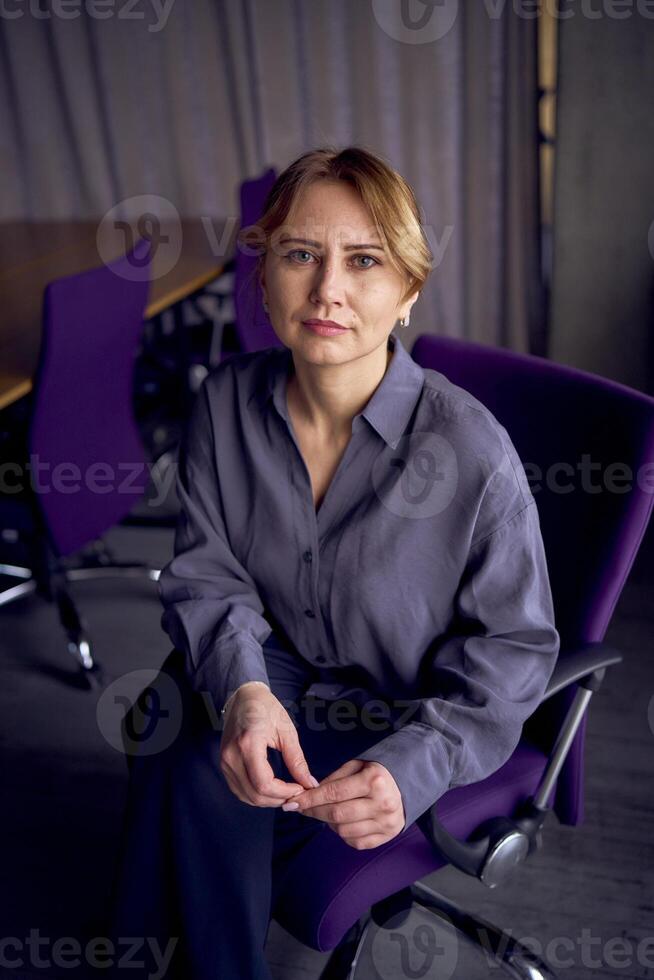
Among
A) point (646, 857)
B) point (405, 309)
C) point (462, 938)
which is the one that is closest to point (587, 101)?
point (405, 309)

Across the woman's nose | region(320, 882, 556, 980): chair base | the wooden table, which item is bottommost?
region(320, 882, 556, 980): chair base

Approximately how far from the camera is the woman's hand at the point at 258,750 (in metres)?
1.15

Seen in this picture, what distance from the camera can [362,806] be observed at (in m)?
1.10

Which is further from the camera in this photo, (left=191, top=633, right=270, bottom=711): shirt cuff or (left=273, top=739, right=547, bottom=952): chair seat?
(left=191, top=633, right=270, bottom=711): shirt cuff

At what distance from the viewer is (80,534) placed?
2.18 meters

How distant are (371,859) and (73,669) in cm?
145

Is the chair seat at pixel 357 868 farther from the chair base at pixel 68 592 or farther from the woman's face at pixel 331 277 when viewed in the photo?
the chair base at pixel 68 592

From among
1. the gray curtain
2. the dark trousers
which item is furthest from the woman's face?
the gray curtain

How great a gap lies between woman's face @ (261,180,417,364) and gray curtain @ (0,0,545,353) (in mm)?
2871

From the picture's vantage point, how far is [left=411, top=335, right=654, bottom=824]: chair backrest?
4.04 feet

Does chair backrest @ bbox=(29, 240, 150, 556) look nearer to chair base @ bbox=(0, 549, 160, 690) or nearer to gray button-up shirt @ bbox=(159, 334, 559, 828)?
chair base @ bbox=(0, 549, 160, 690)

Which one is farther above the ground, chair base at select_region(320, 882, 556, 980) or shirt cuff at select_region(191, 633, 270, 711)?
shirt cuff at select_region(191, 633, 270, 711)

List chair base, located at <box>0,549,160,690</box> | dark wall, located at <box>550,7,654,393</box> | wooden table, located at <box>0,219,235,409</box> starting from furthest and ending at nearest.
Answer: dark wall, located at <box>550,7,654,393</box> < chair base, located at <box>0,549,160,690</box> < wooden table, located at <box>0,219,235,409</box>

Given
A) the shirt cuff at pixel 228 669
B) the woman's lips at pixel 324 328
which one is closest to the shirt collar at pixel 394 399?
the woman's lips at pixel 324 328
